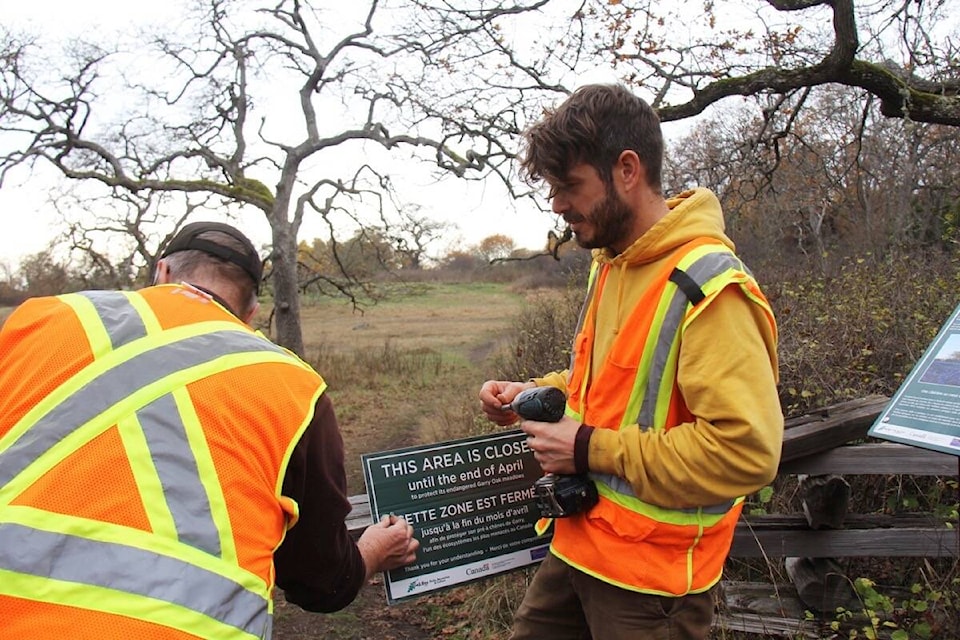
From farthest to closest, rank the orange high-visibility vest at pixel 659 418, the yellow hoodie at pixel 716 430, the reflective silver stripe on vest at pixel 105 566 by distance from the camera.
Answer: the orange high-visibility vest at pixel 659 418 → the yellow hoodie at pixel 716 430 → the reflective silver stripe on vest at pixel 105 566

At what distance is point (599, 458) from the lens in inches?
77.3

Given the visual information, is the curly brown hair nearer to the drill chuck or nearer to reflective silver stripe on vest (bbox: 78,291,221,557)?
the drill chuck

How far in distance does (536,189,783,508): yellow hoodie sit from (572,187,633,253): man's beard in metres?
0.38

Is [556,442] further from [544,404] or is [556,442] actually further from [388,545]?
[388,545]

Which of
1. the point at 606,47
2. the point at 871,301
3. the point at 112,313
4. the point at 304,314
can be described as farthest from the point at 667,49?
the point at 304,314

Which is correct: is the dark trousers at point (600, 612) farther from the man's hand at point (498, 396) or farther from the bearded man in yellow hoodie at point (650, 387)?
the man's hand at point (498, 396)

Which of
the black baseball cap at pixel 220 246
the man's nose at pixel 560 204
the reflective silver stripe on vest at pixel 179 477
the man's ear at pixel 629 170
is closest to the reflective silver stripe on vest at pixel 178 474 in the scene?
the reflective silver stripe on vest at pixel 179 477

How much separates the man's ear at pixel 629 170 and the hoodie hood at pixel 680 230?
130 millimetres

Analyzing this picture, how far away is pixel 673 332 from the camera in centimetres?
189

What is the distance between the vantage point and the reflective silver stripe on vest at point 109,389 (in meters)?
1.42

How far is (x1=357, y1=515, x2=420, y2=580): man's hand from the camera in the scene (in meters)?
2.25

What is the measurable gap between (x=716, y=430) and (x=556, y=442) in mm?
458

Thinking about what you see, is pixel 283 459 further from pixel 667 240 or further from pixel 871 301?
pixel 871 301

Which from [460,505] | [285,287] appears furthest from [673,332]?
[285,287]
